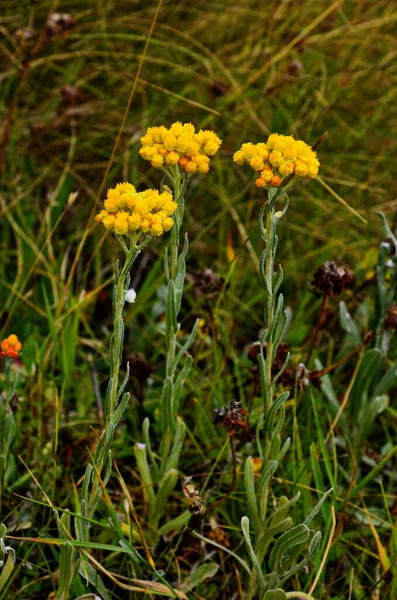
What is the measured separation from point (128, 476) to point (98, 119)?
176 cm

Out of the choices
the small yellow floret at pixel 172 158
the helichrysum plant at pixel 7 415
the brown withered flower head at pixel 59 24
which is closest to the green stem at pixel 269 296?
the small yellow floret at pixel 172 158

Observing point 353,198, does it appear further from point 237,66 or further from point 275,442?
point 275,442

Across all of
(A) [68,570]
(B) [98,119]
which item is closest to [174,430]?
(A) [68,570]

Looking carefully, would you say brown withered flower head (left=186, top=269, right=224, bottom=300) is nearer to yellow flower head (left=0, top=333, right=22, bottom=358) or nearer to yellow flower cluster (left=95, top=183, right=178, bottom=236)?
yellow flower head (left=0, top=333, right=22, bottom=358)

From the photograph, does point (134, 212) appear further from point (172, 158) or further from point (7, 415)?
point (7, 415)

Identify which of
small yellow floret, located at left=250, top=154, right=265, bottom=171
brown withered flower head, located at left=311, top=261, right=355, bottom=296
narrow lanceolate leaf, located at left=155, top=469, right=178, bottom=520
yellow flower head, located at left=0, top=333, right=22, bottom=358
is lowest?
narrow lanceolate leaf, located at left=155, top=469, right=178, bottom=520

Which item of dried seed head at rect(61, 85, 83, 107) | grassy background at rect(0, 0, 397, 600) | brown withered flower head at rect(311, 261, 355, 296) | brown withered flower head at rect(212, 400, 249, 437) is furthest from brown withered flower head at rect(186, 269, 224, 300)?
dried seed head at rect(61, 85, 83, 107)

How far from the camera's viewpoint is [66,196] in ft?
9.47

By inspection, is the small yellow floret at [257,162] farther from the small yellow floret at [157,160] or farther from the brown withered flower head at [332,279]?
the brown withered flower head at [332,279]

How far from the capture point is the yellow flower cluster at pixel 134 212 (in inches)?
50.0

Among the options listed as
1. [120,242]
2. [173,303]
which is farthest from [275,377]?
[120,242]

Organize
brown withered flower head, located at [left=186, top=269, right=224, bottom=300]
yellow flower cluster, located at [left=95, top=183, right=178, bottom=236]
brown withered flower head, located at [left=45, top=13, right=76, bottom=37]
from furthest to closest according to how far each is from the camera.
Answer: brown withered flower head, located at [left=45, top=13, right=76, bottom=37] → brown withered flower head, located at [left=186, top=269, right=224, bottom=300] → yellow flower cluster, located at [left=95, top=183, right=178, bottom=236]

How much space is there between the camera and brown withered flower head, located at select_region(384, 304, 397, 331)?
1.96m

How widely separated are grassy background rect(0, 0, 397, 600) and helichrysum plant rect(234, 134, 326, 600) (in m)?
0.16
